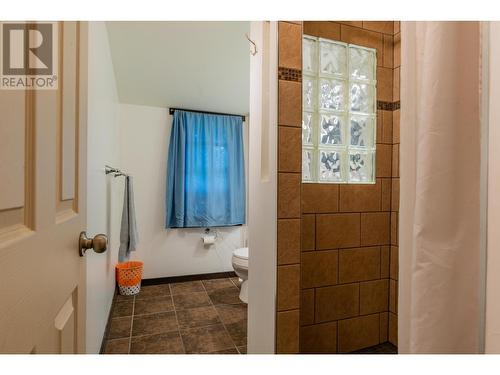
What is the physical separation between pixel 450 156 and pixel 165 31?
173 centimetres

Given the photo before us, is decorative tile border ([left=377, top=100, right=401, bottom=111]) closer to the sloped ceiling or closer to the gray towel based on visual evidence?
the sloped ceiling

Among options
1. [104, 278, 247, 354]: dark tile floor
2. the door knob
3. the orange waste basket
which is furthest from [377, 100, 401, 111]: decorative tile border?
the orange waste basket

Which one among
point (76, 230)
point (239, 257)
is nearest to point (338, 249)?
point (239, 257)

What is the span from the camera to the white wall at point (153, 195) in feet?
9.41

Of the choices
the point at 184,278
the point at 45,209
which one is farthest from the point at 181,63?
the point at 184,278

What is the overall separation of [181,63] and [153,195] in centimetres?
151

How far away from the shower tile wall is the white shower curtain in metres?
0.81

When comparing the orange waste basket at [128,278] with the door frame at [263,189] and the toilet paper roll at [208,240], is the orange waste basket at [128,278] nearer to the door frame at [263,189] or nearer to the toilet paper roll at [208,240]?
the toilet paper roll at [208,240]

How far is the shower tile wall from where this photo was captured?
153 cm

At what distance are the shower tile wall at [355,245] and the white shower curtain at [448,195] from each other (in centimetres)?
81

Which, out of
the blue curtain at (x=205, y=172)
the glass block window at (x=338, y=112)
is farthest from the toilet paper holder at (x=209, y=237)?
the glass block window at (x=338, y=112)

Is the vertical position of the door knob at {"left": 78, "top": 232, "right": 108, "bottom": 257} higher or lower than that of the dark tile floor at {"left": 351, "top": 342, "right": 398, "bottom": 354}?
higher

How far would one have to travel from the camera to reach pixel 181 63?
206 cm
